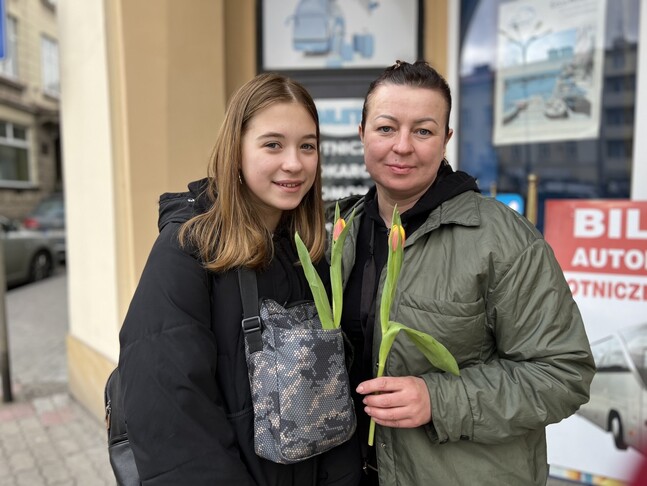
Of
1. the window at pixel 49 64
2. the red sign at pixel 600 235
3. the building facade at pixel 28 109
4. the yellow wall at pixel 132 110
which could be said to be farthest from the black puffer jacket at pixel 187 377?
the window at pixel 49 64

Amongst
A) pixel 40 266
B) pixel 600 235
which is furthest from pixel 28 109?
pixel 600 235

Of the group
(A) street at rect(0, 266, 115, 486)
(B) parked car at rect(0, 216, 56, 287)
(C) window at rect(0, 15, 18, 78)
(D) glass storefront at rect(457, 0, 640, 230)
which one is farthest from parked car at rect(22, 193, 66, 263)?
(D) glass storefront at rect(457, 0, 640, 230)

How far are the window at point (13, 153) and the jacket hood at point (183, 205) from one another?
19058 mm

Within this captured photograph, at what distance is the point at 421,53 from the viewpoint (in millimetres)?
3584

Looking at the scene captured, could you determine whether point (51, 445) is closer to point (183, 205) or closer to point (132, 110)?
point (132, 110)

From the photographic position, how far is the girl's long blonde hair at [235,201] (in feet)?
4.00

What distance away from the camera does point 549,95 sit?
310 cm

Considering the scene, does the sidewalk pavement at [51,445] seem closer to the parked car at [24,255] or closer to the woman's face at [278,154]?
the woman's face at [278,154]

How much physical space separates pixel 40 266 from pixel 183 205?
9856 mm

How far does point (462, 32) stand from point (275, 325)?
291 centimetres

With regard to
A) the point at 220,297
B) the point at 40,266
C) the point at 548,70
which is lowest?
the point at 40,266

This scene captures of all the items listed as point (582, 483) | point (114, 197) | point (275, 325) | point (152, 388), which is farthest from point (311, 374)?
point (114, 197)

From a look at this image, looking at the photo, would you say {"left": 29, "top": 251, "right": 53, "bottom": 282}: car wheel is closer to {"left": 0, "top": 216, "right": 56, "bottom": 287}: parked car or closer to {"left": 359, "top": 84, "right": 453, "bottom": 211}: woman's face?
{"left": 0, "top": 216, "right": 56, "bottom": 287}: parked car

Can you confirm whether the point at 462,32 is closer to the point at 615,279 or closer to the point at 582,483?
the point at 615,279
